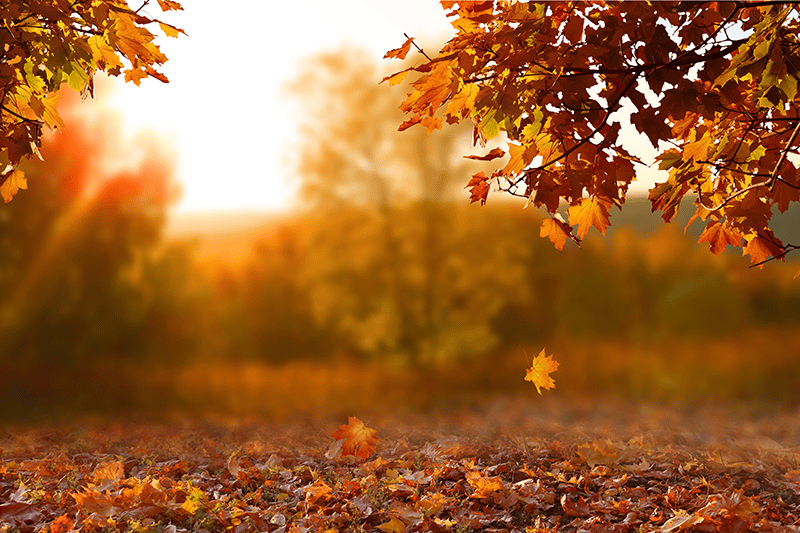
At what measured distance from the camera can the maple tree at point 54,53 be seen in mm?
3168

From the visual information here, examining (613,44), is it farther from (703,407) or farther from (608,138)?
(703,407)

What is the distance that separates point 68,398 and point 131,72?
8.51 metres

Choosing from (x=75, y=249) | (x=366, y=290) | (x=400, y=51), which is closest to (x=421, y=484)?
(x=400, y=51)

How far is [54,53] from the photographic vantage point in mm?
3156

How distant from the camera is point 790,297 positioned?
11.0 m

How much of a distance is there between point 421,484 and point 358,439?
0.85 metres

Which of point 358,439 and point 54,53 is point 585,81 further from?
point 358,439

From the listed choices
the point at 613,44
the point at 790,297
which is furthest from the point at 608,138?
the point at 790,297

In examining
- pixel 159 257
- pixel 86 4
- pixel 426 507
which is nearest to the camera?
pixel 86 4

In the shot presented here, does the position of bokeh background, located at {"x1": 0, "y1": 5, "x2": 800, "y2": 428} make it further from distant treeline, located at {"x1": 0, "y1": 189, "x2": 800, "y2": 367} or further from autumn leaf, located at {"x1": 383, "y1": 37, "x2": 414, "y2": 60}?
autumn leaf, located at {"x1": 383, "y1": 37, "x2": 414, "y2": 60}

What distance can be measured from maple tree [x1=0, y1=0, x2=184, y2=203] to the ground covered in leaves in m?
2.48

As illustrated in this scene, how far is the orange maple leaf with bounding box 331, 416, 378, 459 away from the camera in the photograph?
5.32 metres

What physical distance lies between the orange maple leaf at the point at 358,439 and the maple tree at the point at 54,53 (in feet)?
10.5

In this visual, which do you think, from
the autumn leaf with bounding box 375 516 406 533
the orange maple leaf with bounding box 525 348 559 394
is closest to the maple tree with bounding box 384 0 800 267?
the orange maple leaf with bounding box 525 348 559 394
